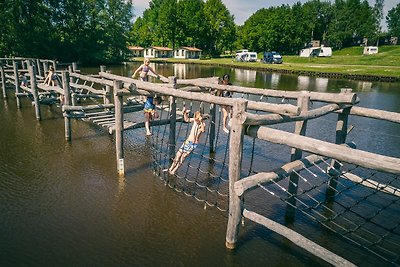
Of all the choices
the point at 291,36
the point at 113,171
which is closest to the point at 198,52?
the point at 291,36

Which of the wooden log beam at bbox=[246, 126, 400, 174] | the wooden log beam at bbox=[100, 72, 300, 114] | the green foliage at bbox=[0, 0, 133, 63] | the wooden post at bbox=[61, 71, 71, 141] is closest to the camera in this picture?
the wooden log beam at bbox=[246, 126, 400, 174]

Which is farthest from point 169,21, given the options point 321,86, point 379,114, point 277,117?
point 277,117

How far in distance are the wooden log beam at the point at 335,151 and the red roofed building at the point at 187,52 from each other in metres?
87.5

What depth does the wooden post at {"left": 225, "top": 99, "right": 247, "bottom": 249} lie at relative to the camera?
190 inches

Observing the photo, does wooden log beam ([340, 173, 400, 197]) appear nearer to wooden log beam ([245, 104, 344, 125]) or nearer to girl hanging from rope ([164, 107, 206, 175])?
wooden log beam ([245, 104, 344, 125])

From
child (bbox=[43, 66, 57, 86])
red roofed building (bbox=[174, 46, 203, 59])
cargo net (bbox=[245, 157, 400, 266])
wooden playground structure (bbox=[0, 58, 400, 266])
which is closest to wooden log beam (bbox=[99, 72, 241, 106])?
wooden playground structure (bbox=[0, 58, 400, 266])

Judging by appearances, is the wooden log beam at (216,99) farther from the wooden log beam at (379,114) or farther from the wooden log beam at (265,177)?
the wooden log beam at (379,114)

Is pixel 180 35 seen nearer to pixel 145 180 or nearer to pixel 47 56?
pixel 47 56

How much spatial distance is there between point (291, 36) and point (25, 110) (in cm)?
7741

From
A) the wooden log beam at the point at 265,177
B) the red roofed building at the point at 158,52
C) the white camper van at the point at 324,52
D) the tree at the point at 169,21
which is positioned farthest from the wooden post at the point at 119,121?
the red roofed building at the point at 158,52

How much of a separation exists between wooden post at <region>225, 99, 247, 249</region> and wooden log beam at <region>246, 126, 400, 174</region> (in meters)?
0.28

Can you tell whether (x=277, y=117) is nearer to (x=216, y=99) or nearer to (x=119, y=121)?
(x=216, y=99)

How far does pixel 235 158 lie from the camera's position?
5.18 metres

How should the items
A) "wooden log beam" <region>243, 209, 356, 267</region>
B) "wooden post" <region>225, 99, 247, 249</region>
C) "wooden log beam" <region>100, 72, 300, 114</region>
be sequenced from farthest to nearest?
"wooden log beam" <region>100, 72, 300, 114</region>
"wooden post" <region>225, 99, 247, 249</region>
"wooden log beam" <region>243, 209, 356, 267</region>
